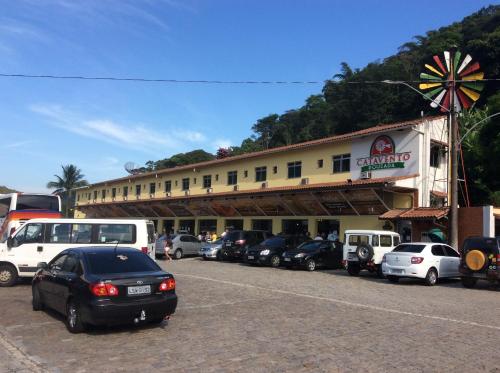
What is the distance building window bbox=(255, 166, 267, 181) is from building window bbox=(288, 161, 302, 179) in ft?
9.01

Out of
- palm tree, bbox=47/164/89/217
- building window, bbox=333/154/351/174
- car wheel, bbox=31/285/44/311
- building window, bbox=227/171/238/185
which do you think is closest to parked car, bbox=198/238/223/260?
building window, bbox=333/154/351/174

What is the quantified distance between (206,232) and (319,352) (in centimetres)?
3305

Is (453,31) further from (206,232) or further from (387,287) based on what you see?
(387,287)

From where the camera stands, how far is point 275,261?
2397 centimetres

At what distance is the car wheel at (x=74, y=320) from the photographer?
7871mm

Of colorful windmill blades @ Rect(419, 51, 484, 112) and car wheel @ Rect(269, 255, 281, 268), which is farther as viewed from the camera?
car wheel @ Rect(269, 255, 281, 268)

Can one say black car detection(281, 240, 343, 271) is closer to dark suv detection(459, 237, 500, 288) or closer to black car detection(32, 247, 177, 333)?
dark suv detection(459, 237, 500, 288)

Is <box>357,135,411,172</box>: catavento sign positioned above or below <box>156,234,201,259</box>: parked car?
above

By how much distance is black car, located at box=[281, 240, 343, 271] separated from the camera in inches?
870

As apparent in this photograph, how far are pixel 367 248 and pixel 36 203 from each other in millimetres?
15603

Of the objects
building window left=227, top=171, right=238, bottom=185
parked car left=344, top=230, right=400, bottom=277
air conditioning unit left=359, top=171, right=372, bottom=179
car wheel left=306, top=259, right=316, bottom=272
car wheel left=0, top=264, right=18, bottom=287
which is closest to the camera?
car wheel left=0, top=264, right=18, bottom=287

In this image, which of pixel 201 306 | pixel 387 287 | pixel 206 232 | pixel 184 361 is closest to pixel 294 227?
pixel 206 232

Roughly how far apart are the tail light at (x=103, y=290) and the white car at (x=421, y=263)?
12.0 m

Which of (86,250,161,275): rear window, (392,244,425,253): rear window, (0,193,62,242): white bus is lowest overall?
(86,250,161,275): rear window
